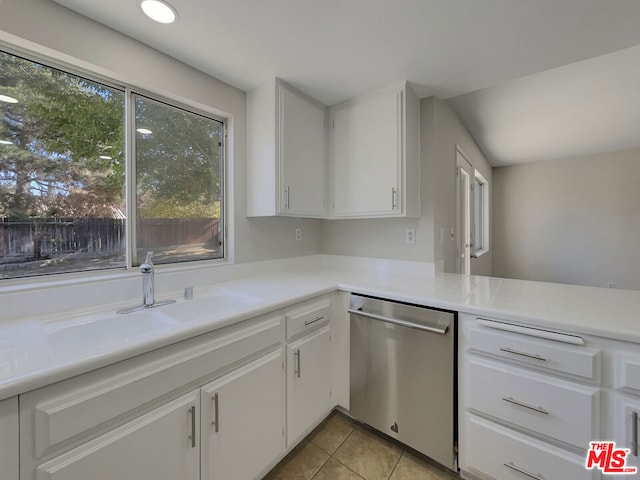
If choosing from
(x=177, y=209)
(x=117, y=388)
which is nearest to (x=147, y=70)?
(x=177, y=209)

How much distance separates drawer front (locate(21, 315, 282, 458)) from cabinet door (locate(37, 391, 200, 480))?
0.15 feet

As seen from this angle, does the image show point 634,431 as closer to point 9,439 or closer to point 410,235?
point 410,235

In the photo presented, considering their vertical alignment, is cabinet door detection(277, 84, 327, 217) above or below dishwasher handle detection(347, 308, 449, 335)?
above

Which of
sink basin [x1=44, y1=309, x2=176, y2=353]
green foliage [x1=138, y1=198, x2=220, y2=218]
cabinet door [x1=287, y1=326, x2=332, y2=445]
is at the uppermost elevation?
green foliage [x1=138, y1=198, x2=220, y2=218]

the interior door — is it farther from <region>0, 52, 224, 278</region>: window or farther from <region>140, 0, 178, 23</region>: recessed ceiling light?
<region>140, 0, 178, 23</region>: recessed ceiling light

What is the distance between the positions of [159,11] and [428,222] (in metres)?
1.97

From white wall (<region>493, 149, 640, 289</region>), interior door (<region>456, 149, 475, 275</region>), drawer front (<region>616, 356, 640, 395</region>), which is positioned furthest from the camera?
white wall (<region>493, 149, 640, 289</region>)

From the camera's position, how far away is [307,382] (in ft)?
5.01

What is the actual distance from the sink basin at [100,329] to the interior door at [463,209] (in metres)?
2.56

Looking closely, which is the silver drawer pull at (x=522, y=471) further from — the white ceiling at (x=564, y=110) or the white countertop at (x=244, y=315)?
the white ceiling at (x=564, y=110)

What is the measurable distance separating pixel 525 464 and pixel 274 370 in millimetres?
1166

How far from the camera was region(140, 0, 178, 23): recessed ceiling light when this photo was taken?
1174 millimetres

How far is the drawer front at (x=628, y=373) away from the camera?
3.10ft

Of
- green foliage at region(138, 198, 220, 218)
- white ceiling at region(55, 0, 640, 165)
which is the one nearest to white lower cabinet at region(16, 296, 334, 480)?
green foliage at region(138, 198, 220, 218)
